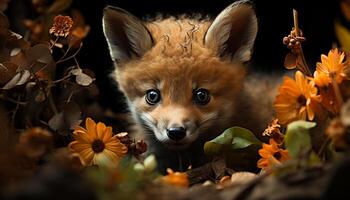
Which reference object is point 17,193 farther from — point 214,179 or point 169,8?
point 169,8

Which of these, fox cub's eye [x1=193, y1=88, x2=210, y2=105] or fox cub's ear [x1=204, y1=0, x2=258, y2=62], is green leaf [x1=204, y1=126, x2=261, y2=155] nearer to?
fox cub's eye [x1=193, y1=88, x2=210, y2=105]

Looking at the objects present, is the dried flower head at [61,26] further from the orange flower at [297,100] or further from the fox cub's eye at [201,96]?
the orange flower at [297,100]

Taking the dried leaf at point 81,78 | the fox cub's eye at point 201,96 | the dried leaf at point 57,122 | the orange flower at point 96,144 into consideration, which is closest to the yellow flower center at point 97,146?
the orange flower at point 96,144

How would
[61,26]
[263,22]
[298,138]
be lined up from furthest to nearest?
[263,22] → [61,26] → [298,138]

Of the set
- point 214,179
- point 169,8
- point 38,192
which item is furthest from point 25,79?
point 169,8

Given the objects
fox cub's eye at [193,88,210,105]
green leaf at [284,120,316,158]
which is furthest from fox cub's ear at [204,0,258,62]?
green leaf at [284,120,316,158]

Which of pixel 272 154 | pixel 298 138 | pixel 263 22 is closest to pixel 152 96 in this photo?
pixel 272 154

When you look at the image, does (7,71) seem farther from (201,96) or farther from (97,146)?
(201,96)
